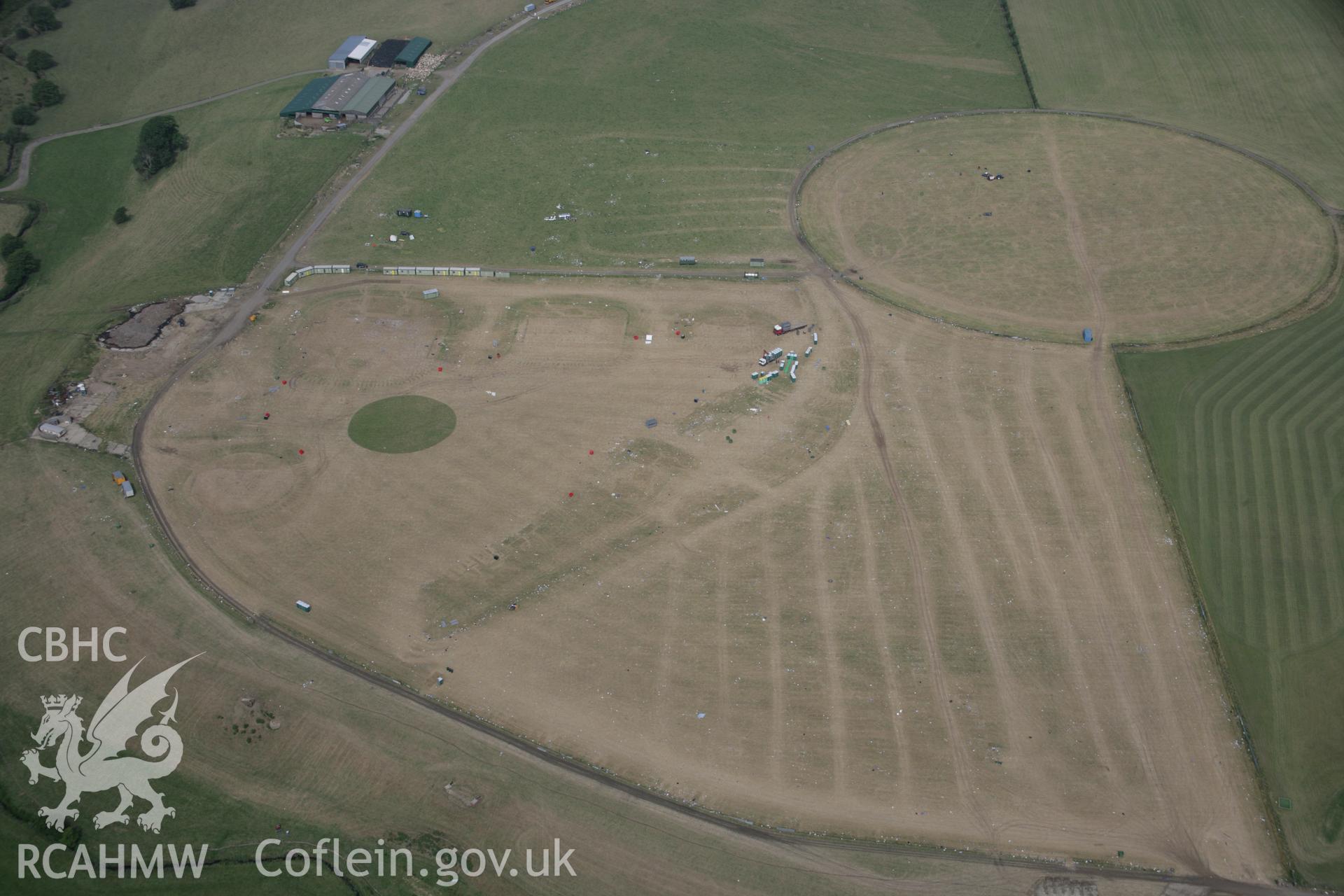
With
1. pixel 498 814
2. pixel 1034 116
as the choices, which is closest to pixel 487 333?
pixel 498 814

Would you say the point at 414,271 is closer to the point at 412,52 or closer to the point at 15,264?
the point at 15,264

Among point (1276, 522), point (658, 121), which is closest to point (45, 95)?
point (658, 121)

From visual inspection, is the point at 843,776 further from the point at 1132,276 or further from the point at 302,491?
the point at 1132,276

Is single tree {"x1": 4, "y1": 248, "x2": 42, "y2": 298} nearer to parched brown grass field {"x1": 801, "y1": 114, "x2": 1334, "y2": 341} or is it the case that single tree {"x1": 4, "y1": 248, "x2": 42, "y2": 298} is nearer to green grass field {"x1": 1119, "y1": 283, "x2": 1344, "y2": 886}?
parched brown grass field {"x1": 801, "y1": 114, "x2": 1334, "y2": 341}

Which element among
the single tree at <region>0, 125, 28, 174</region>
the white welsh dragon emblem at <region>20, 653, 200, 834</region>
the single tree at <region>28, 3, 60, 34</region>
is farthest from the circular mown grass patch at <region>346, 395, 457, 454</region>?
the single tree at <region>28, 3, 60, 34</region>

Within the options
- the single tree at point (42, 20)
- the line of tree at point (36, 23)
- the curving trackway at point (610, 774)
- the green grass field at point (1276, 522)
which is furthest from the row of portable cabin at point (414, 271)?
the single tree at point (42, 20)

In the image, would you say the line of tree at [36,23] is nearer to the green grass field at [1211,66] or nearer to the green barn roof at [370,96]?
the green barn roof at [370,96]
